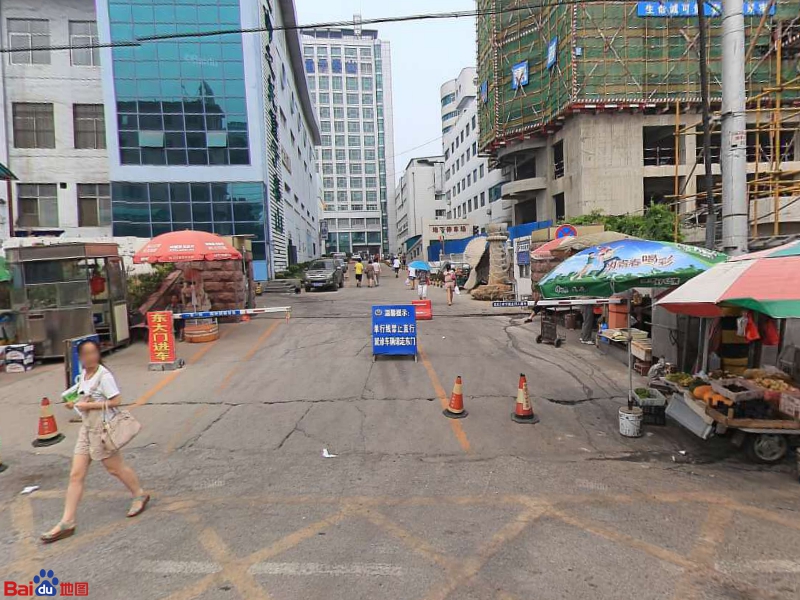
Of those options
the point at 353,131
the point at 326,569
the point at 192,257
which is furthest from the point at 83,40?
the point at 353,131

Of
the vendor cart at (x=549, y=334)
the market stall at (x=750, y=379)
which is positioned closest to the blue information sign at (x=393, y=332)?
the vendor cart at (x=549, y=334)

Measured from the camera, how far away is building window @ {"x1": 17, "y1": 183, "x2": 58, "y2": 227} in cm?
2866

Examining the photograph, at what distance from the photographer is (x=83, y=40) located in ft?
94.6

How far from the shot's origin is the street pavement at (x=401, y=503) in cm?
346

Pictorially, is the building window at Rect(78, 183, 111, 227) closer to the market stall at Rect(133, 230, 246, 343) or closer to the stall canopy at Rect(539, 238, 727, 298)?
the market stall at Rect(133, 230, 246, 343)

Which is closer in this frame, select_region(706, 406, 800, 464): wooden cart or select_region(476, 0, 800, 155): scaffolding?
select_region(706, 406, 800, 464): wooden cart

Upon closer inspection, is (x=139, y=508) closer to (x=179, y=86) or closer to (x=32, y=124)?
(x=179, y=86)

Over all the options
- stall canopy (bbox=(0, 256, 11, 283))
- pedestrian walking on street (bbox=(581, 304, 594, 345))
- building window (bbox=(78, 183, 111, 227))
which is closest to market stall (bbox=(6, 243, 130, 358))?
stall canopy (bbox=(0, 256, 11, 283))

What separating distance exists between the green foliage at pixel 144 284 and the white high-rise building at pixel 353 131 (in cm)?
9580

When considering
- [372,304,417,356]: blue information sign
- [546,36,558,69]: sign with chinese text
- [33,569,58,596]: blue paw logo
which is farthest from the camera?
[546,36,558,69]: sign with chinese text

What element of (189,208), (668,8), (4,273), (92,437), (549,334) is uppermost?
(668,8)

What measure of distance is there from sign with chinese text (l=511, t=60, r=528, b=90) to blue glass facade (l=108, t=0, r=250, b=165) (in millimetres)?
21742

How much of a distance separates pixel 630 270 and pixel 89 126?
33.7 meters

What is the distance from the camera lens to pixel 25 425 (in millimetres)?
7027
